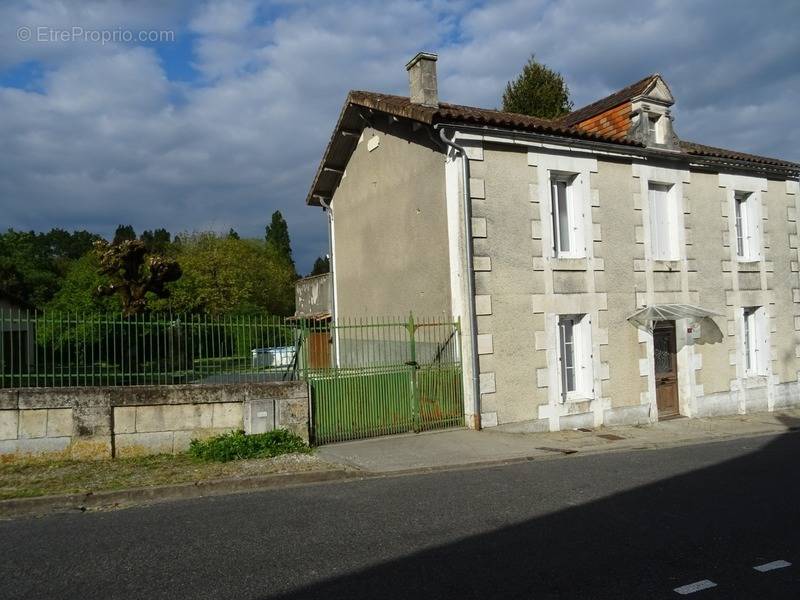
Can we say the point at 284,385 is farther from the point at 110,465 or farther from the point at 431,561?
the point at 431,561

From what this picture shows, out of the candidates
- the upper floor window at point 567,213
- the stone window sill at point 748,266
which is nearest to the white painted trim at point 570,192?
the upper floor window at point 567,213

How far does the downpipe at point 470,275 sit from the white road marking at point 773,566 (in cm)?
628

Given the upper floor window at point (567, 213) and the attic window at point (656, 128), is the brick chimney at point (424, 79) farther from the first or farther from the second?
the attic window at point (656, 128)

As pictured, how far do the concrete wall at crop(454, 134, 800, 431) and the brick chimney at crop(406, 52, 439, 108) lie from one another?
1.51 m

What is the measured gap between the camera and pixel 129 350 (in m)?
9.16

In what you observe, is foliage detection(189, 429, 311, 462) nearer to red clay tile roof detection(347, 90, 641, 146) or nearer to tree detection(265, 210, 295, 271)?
red clay tile roof detection(347, 90, 641, 146)

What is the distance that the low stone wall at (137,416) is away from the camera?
8695 millimetres

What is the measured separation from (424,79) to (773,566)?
386 inches

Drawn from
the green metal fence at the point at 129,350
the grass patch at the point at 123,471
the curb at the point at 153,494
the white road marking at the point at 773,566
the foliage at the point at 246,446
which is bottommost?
the white road marking at the point at 773,566

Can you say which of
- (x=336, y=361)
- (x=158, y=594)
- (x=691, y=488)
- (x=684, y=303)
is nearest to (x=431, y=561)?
(x=158, y=594)

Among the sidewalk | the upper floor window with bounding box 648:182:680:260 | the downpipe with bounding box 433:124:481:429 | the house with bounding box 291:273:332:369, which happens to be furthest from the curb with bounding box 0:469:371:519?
the upper floor window with bounding box 648:182:680:260

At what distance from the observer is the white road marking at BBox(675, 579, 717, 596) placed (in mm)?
4195

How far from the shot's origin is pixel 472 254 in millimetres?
10992

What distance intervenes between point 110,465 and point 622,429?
8.89 meters
